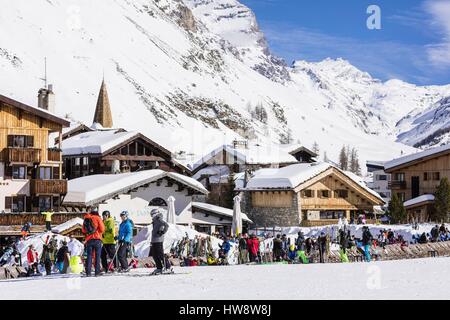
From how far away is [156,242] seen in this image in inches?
740

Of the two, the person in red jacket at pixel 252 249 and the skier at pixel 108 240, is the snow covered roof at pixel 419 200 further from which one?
the skier at pixel 108 240

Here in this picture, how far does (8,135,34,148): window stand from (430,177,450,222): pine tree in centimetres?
2775

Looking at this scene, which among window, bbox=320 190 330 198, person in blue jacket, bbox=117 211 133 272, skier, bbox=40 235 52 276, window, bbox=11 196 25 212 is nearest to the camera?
person in blue jacket, bbox=117 211 133 272

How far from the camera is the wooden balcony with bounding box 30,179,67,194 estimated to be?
148 ft

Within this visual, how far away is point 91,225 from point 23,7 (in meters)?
184

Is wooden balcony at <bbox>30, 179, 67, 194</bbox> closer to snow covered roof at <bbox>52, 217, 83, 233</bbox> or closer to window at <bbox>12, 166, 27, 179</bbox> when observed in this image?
window at <bbox>12, 166, 27, 179</bbox>

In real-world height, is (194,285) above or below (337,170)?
below

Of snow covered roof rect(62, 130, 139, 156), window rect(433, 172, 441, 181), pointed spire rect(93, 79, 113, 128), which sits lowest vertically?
window rect(433, 172, 441, 181)

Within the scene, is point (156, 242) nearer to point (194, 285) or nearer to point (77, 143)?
point (194, 285)

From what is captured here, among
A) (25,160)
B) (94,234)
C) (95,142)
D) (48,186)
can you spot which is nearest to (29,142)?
(25,160)

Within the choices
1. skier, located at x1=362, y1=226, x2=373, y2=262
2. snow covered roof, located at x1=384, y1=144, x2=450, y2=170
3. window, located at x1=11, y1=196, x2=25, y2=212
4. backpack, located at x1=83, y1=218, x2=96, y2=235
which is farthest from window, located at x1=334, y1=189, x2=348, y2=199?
backpack, located at x1=83, y1=218, x2=96, y2=235
